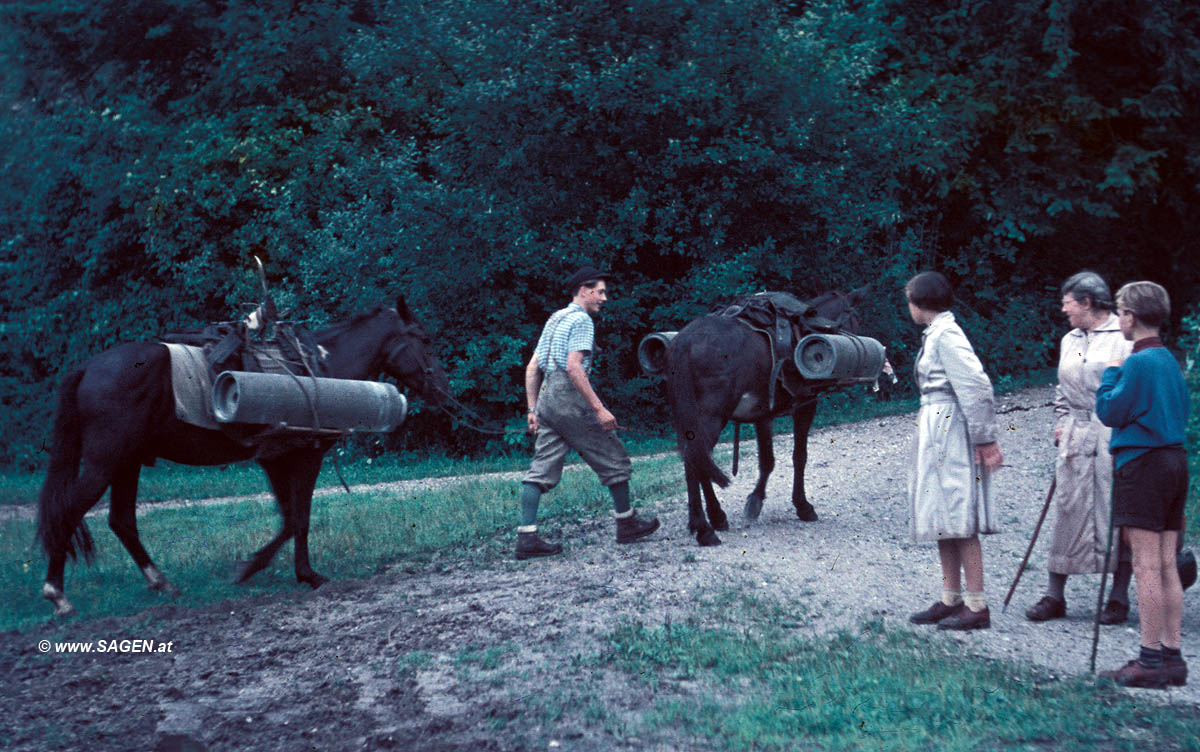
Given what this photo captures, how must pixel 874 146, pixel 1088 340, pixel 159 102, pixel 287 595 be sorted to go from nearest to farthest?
pixel 1088 340
pixel 287 595
pixel 874 146
pixel 159 102

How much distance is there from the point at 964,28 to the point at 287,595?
18508mm

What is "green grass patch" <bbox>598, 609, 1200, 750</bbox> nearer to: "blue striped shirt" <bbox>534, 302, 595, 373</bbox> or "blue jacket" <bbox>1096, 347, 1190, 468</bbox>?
"blue jacket" <bbox>1096, 347, 1190, 468</bbox>

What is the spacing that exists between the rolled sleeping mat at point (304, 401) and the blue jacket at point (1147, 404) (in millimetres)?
4883

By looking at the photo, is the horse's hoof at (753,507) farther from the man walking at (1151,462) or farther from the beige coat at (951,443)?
the man walking at (1151,462)

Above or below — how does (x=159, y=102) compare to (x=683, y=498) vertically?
above

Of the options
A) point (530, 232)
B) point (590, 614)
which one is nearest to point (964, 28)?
point (530, 232)

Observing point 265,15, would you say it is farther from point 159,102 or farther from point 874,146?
point 874,146

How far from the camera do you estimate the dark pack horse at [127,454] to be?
7.67 m

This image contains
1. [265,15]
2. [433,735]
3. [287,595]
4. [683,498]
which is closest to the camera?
[433,735]

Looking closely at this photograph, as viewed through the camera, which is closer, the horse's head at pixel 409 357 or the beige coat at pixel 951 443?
the beige coat at pixel 951 443

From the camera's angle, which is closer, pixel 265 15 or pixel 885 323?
pixel 885 323

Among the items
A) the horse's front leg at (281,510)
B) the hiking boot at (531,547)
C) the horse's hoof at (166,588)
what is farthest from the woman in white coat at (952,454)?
the horse's hoof at (166,588)

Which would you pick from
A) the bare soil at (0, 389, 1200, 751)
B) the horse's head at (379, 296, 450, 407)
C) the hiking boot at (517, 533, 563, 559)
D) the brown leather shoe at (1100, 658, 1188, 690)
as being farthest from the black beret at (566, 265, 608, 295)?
the brown leather shoe at (1100, 658, 1188, 690)

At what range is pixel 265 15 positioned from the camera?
21188mm
